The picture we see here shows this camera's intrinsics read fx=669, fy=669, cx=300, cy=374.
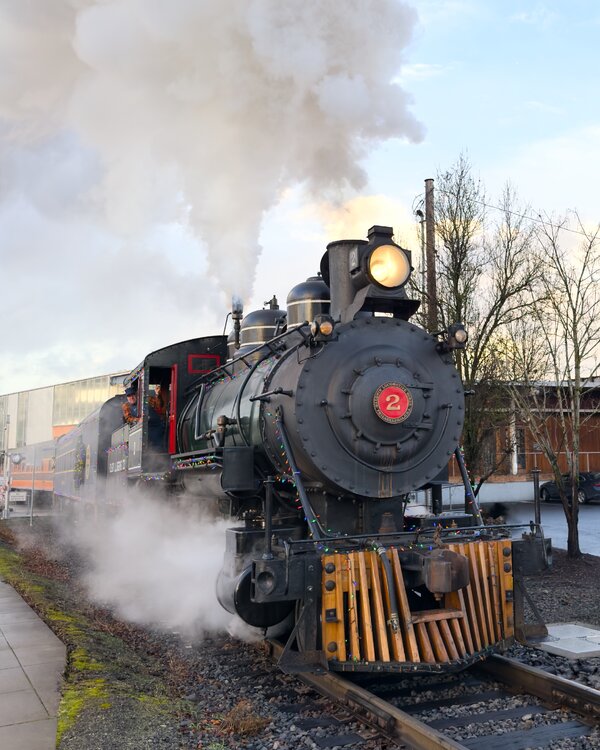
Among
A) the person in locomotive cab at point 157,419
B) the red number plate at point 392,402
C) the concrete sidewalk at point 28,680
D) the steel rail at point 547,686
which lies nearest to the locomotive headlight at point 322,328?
the red number plate at point 392,402

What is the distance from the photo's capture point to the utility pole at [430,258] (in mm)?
10383

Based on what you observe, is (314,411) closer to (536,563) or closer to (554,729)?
(536,563)

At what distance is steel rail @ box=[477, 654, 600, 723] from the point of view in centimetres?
402

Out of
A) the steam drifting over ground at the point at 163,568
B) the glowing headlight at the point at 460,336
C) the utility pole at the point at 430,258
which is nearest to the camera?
the glowing headlight at the point at 460,336

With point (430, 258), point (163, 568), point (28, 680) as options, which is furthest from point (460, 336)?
point (430, 258)

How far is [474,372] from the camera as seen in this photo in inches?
411

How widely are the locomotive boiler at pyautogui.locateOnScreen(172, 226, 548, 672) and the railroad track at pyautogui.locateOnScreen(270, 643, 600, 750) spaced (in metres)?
0.26

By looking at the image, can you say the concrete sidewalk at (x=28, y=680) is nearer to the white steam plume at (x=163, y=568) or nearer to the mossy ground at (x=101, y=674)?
the mossy ground at (x=101, y=674)

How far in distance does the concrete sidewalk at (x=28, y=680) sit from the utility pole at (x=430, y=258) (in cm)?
692

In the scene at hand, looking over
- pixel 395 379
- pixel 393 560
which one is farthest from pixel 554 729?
pixel 395 379

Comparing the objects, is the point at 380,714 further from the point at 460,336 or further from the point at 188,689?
the point at 460,336

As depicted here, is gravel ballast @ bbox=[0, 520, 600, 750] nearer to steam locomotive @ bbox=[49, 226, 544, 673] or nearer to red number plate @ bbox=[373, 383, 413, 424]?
steam locomotive @ bbox=[49, 226, 544, 673]

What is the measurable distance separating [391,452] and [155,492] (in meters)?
4.54

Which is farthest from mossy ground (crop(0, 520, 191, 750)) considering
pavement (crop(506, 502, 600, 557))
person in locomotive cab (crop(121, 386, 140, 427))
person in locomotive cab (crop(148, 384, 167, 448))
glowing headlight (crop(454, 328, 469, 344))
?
pavement (crop(506, 502, 600, 557))
